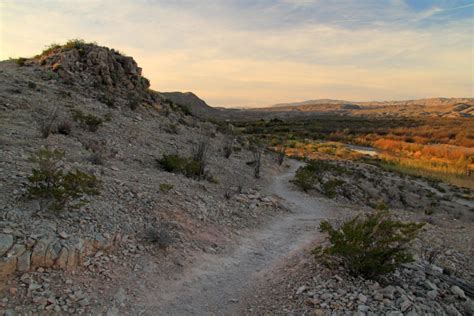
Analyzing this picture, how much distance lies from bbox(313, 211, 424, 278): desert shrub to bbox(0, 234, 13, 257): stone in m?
4.20

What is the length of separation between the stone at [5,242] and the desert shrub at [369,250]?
4201 millimetres

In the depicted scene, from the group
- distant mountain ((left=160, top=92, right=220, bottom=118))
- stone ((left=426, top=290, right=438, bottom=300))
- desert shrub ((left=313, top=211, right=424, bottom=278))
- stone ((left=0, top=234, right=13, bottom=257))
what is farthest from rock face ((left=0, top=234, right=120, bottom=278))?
distant mountain ((left=160, top=92, right=220, bottom=118))

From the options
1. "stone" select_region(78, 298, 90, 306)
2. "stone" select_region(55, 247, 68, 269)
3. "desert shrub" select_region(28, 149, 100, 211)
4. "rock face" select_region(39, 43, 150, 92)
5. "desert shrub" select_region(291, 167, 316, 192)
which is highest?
"rock face" select_region(39, 43, 150, 92)

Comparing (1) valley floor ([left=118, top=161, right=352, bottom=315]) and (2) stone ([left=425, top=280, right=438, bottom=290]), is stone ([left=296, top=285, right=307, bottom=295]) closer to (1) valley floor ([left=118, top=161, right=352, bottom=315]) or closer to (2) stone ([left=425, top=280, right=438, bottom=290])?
(1) valley floor ([left=118, top=161, right=352, bottom=315])

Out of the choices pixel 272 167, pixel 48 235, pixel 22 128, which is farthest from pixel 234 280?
pixel 272 167

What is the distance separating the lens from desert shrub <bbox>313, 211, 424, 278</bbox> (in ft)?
15.8

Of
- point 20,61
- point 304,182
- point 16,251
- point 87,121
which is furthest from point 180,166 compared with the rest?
point 20,61

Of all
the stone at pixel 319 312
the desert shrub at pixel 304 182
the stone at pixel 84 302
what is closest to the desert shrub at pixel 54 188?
the stone at pixel 84 302

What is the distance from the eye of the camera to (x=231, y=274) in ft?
18.7

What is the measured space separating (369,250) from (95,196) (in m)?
4.69

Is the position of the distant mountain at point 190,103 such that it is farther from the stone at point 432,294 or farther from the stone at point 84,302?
the stone at point 432,294

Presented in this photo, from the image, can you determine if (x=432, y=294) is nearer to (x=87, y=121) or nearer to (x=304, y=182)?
(x=304, y=182)

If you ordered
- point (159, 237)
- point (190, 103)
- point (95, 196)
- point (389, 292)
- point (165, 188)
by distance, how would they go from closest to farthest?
point (389, 292) → point (159, 237) → point (95, 196) → point (165, 188) → point (190, 103)

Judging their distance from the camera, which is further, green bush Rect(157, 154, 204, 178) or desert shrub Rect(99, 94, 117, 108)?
desert shrub Rect(99, 94, 117, 108)
